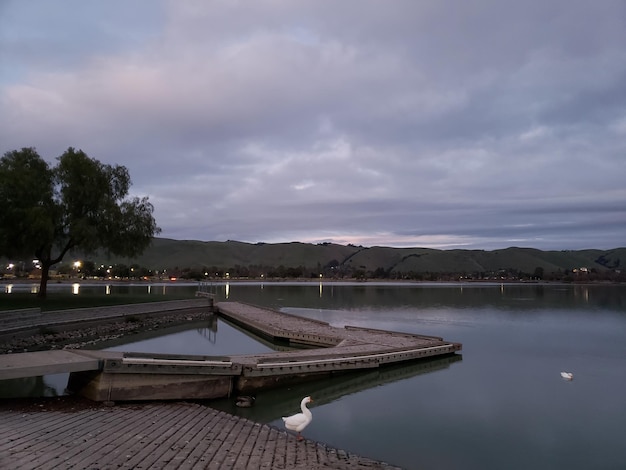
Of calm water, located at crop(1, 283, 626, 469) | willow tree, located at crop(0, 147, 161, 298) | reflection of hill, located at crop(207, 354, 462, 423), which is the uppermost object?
willow tree, located at crop(0, 147, 161, 298)

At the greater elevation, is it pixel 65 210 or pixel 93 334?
pixel 65 210

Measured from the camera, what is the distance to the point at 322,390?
15.7 metres

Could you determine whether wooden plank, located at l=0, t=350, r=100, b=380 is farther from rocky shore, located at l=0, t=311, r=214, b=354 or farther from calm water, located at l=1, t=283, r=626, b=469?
rocky shore, located at l=0, t=311, r=214, b=354

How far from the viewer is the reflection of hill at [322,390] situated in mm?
13023

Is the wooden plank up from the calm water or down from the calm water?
up

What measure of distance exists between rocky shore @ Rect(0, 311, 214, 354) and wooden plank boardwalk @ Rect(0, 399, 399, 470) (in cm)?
1029

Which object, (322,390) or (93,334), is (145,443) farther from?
(93,334)

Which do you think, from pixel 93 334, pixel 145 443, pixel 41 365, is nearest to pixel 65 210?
pixel 93 334

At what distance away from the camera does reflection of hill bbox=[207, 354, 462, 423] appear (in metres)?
13.0

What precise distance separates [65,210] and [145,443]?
1087 inches

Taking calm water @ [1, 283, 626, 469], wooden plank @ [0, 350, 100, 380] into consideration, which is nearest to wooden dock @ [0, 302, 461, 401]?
wooden plank @ [0, 350, 100, 380]

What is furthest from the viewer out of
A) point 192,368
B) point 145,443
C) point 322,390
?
point 322,390

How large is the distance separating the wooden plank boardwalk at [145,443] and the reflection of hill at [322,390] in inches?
83.1

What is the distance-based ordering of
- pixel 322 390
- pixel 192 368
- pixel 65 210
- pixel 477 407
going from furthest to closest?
pixel 65 210
pixel 322 390
pixel 477 407
pixel 192 368
